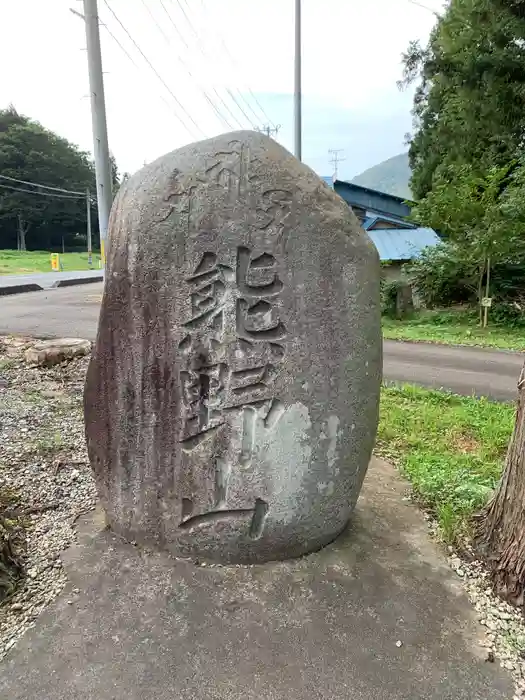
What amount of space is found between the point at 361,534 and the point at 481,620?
30.9 inches

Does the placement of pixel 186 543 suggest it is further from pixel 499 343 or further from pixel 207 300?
pixel 499 343

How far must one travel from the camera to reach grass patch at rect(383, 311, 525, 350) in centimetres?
975

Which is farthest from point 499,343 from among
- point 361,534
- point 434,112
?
point 434,112

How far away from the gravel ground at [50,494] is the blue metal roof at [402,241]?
1144 centimetres

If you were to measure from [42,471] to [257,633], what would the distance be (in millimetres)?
2247

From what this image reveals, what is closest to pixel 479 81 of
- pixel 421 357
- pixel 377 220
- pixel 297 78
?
pixel 297 78

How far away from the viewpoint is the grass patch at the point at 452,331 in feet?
32.0

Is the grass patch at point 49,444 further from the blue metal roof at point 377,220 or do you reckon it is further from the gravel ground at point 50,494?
the blue metal roof at point 377,220

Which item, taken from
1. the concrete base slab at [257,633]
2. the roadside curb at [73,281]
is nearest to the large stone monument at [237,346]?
the concrete base slab at [257,633]

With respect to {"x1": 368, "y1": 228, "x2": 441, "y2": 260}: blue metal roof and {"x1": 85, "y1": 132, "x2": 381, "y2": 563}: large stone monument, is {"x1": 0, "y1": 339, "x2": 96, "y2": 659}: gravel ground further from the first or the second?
{"x1": 368, "y1": 228, "x2": 441, "y2": 260}: blue metal roof

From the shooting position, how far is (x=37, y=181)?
130 feet

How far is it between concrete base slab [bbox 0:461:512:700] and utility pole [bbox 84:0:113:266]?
5.21 m

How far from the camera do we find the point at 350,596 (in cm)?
241

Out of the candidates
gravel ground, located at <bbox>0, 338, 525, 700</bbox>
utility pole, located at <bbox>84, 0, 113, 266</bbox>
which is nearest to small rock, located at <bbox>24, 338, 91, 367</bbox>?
gravel ground, located at <bbox>0, 338, 525, 700</bbox>
